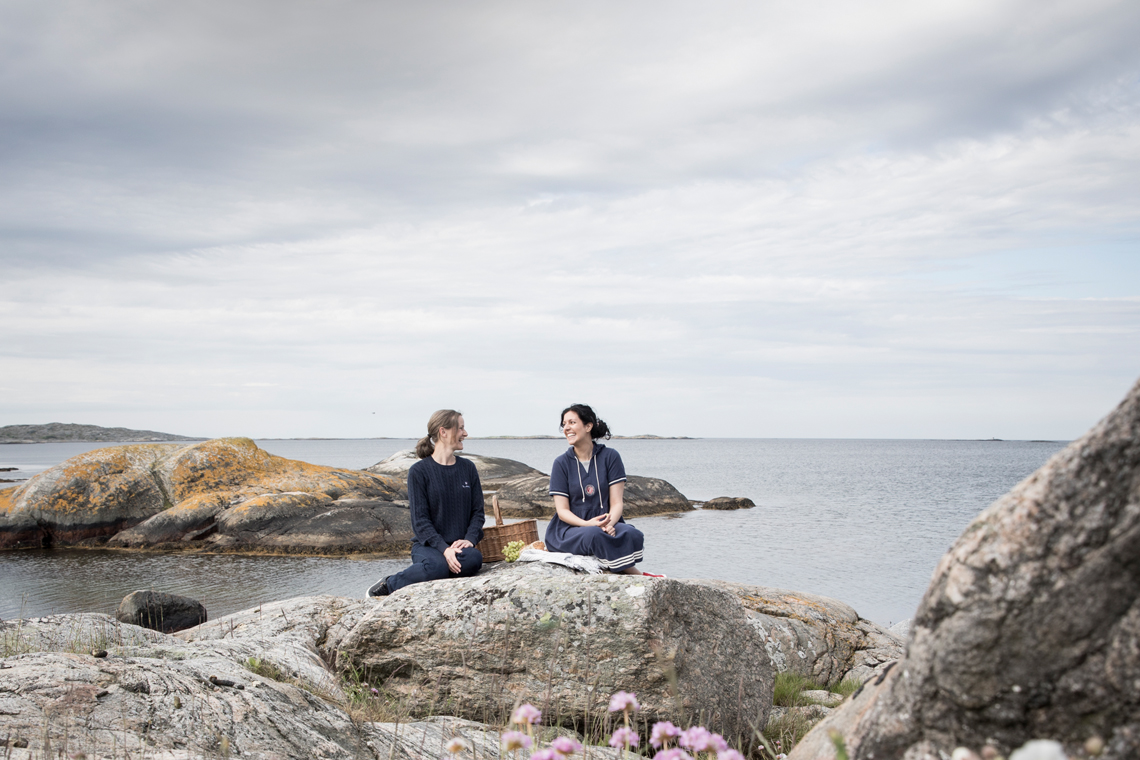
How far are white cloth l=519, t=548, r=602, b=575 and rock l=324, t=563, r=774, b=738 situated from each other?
101 cm

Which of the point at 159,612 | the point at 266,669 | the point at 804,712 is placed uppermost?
the point at 266,669

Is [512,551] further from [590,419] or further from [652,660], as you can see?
[652,660]

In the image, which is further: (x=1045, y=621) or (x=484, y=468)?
(x=484, y=468)

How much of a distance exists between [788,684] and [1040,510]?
638cm

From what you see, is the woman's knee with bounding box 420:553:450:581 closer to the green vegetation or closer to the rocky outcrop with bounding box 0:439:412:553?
the green vegetation

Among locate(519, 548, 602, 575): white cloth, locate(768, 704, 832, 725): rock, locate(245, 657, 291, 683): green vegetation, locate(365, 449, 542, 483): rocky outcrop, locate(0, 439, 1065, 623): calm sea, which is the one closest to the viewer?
locate(245, 657, 291, 683): green vegetation

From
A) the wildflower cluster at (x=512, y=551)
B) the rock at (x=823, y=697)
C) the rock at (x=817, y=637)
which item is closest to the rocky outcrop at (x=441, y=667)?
the rock at (x=823, y=697)

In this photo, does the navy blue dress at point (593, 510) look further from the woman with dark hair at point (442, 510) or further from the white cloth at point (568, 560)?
the woman with dark hair at point (442, 510)

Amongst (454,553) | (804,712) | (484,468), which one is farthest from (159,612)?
(484,468)

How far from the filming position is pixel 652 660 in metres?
5.24

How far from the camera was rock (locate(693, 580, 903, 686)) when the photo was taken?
856 cm

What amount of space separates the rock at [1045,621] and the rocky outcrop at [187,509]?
2016cm

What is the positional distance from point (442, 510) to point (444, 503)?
8 cm

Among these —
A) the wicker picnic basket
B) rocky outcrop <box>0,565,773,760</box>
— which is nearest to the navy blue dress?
the wicker picnic basket
